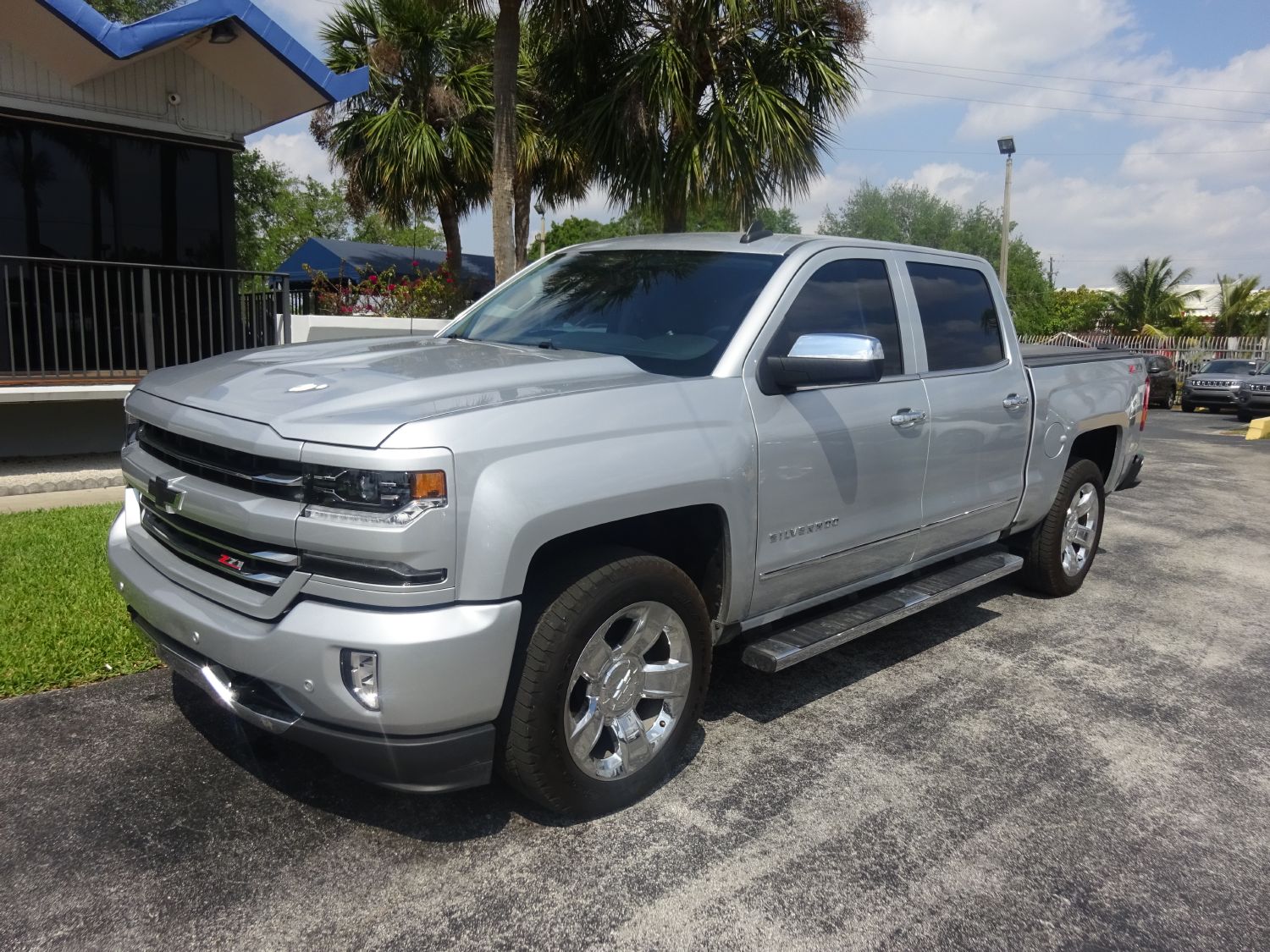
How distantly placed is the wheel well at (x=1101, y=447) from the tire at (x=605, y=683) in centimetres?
379

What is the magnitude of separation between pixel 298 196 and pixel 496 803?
2293 inches

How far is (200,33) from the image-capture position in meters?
9.58

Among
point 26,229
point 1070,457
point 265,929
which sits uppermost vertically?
point 26,229

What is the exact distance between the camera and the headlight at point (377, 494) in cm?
259

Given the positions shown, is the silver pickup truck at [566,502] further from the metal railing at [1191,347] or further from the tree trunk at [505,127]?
the metal railing at [1191,347]

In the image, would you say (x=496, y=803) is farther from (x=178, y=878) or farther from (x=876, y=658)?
(x=876, y=658)

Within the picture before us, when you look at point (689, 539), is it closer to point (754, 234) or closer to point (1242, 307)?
point (754, 234)

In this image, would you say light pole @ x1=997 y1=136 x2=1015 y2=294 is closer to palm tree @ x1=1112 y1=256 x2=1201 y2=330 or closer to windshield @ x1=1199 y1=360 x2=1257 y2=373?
windshield @ x1=1199 y1=360 x2=1257 y2=373

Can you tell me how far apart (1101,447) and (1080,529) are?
609mm

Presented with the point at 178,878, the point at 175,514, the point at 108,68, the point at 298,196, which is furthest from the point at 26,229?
the point at 298,196

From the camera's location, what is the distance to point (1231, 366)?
24.7 meters

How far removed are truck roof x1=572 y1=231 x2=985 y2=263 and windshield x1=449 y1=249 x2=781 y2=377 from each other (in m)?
0.05

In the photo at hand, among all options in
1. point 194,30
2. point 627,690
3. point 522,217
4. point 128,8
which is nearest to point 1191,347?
point 522,217

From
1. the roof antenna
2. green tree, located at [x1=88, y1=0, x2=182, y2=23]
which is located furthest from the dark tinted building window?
green tree, located at [x1=88, y1=0, x2=182, y2=23]
